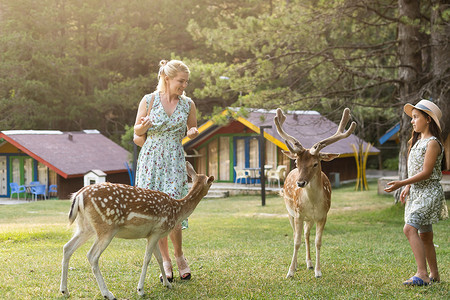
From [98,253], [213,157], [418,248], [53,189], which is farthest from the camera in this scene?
[213,157]

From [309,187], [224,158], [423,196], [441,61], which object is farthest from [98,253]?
[224,158]

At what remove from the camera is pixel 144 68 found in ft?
96.1

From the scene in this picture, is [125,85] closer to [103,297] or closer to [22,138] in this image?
[22,138]

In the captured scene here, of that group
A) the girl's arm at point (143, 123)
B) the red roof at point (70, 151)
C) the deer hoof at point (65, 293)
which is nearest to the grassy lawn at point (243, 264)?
the deer hoof at point (65, 293)

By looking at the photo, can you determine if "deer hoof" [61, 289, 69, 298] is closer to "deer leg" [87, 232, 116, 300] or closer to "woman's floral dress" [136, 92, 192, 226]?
"deer leg" [87, 232, 116, 300]

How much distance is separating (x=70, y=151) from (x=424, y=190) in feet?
58.5

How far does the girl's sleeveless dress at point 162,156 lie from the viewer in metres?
4.89

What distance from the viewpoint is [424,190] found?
4.72m

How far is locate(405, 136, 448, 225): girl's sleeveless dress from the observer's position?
4648 millimetres

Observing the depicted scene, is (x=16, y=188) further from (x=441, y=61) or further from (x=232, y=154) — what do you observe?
(x=441, y=61)

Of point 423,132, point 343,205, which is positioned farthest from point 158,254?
point 343,205

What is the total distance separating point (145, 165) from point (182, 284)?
1.11 metres

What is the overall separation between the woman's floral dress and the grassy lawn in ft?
2.86

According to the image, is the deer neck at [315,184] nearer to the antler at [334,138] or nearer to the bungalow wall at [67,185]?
the antler at [334,138]
